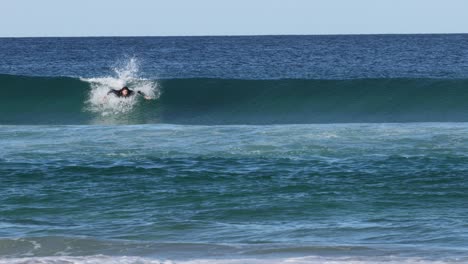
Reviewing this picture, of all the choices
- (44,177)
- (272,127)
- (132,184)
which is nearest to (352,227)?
(132,184)

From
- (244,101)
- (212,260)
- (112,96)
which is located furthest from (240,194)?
(112,96)

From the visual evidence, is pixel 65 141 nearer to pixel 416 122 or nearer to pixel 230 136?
pixel 230 136

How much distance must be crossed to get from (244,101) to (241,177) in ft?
49.4

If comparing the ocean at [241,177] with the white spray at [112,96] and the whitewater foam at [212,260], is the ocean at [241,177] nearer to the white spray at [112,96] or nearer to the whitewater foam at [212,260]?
the whitewater foam at [212,260]

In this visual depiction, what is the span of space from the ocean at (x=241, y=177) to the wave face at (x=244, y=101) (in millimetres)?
87

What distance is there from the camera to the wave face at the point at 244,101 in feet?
88.2

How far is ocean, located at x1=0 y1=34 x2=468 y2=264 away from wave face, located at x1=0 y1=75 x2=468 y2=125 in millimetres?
87

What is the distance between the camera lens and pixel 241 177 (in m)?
15.2

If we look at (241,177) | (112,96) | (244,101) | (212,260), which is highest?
(112,96)

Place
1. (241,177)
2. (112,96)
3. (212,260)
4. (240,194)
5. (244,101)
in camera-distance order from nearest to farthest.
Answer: (212,260)
(240,194)
(241,177)
(244,101)
(112,96)

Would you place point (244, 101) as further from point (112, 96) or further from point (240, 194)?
point (240, 194)

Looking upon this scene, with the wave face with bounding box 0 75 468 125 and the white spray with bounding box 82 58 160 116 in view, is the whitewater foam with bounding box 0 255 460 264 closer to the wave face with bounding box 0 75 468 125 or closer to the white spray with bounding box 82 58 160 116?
the wave face with bounding box 0 75 468 125

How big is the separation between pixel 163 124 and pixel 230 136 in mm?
4538

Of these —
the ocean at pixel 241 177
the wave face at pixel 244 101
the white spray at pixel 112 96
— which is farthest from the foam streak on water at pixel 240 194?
the white spray at pixel 112 96
